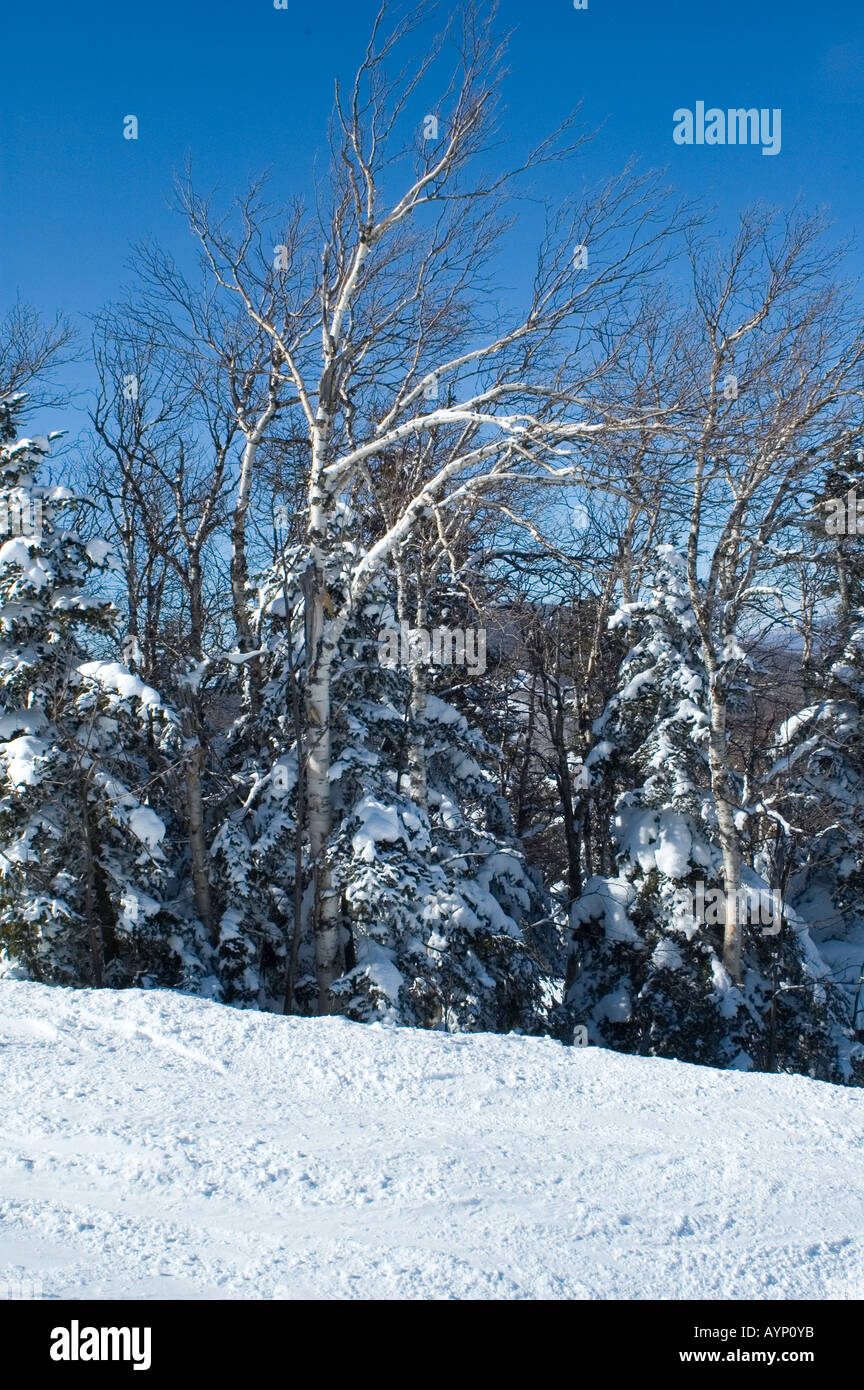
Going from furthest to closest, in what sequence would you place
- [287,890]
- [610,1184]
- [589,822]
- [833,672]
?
[589,822]
[833,672]
[287,890]
[610,1184]

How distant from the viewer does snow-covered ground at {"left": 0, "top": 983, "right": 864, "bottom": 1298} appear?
3443mm

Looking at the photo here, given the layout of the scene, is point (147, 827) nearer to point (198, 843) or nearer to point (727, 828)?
point (198, 843)

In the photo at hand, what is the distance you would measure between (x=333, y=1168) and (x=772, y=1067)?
34.6ft

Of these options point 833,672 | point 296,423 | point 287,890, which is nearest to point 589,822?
point 833,672

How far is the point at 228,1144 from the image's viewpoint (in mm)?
4410

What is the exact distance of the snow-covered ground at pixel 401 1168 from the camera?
3.44m
